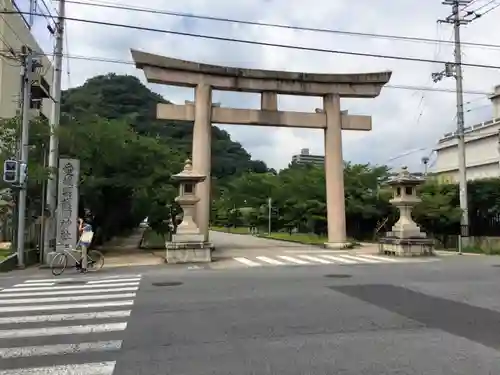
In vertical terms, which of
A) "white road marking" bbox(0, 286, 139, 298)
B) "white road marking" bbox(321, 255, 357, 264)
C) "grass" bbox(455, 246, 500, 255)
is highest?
"grass" bbox(455, 246, 500, 255)

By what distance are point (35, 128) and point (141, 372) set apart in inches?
728

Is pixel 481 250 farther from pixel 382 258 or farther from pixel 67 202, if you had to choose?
pixel 67 202

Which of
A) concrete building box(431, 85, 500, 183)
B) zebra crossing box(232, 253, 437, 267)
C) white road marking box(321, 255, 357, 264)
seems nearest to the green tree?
zebra crossing box(232, 253, 437, 267)

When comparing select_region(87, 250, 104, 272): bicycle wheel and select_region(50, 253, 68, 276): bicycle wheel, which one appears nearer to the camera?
select_region(50, 253, 68, 276): bicycle wheel

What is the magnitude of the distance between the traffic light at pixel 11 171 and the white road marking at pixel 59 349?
39.3ft

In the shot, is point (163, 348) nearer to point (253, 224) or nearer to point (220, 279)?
point (220, 279)

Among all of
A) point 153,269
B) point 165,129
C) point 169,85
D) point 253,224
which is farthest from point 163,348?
point 165,129

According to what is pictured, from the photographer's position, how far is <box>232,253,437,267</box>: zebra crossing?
18.8 metres

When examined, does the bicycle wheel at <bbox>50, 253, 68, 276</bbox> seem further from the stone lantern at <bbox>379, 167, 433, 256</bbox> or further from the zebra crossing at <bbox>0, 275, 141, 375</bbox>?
the stone lantern at <bbox>379, 167, 433, 256</bbox>

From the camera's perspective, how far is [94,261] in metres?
17.4

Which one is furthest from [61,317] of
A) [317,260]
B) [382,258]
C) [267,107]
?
[267,107]

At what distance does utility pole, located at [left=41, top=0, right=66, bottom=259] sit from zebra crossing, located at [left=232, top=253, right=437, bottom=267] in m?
7.43

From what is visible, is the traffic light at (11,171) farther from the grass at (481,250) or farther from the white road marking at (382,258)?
the grass at (481,250)

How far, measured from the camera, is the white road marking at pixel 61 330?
696cm
